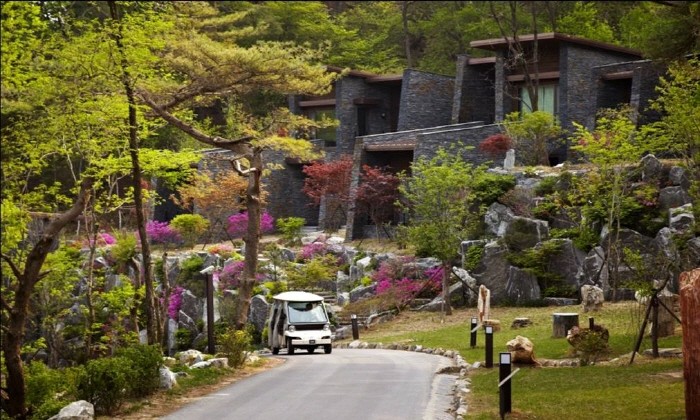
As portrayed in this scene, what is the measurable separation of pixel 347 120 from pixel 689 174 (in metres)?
24.2

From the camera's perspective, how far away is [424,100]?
51.0 metres

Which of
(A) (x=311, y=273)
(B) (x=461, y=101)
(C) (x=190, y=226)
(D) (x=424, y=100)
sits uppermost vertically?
(D) (x=424, y=100)

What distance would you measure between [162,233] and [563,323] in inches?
1076

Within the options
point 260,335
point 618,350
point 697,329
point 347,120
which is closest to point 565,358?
point 618,350

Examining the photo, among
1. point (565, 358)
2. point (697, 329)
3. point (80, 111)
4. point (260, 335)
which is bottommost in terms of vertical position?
point (260, 335)

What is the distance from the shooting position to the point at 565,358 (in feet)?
68.3

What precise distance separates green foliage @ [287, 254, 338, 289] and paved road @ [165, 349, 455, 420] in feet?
51.0

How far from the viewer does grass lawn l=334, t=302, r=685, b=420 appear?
46.0 feet

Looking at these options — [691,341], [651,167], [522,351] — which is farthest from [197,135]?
[651,167]

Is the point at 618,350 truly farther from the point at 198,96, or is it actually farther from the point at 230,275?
the point at 230,275

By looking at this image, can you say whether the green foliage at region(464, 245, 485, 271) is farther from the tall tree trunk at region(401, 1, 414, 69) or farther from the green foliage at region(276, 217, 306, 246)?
the tall tree trunk at region(401, 1, 414, 69)

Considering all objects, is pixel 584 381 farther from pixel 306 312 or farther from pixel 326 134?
pixel 326 134

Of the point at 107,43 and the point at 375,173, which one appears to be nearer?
the point at 107,43

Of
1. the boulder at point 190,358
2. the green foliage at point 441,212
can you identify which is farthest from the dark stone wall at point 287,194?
the boulder at point 190,358
